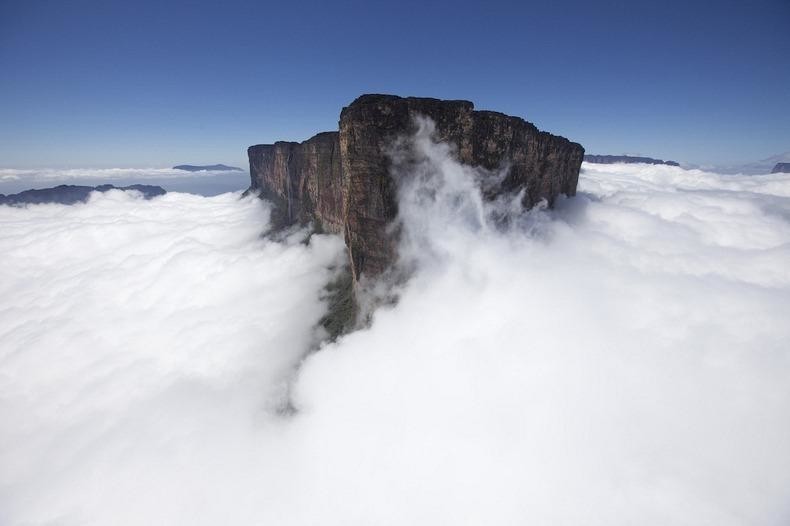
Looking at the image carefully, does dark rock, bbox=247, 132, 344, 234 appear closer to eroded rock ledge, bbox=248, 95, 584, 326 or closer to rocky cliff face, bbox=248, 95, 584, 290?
eroded rock ledge, bbox=248, 95, 584, 326

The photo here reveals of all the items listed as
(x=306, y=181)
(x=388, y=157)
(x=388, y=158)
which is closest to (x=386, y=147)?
(x=388, y=157)

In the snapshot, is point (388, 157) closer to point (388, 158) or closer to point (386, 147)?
point (388, 158)

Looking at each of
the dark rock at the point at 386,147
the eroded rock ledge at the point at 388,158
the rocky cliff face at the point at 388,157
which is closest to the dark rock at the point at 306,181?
the eroded rock ledge at the point at 388,158

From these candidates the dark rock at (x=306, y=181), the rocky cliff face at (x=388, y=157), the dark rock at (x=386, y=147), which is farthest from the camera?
the dark rock at (x=306, y=181)

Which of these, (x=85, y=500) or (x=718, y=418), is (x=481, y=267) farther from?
(x=85, y=500)

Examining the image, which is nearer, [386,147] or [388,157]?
[386,147]

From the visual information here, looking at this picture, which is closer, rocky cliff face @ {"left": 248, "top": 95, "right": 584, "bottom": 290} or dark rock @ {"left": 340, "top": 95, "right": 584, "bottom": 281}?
dark rock @ {"left": 340, "top": 95, "right": 584, "bottom": 281}

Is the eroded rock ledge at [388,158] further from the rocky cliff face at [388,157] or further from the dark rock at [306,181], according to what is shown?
the dark rock at [306,181]

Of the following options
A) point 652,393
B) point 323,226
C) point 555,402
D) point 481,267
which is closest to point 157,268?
point 323,226

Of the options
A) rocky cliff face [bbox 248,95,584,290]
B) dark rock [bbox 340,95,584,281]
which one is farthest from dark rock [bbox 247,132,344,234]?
dark rock [bbox 340,95,584,281]

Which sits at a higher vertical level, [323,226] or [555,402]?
[323,226]

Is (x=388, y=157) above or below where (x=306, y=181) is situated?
above
